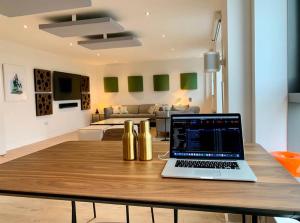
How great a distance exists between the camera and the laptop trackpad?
102 cm

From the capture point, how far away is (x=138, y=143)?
1.31 m

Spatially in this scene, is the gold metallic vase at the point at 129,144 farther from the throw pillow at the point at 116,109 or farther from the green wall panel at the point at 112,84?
the green wall panel at the point at 112,84

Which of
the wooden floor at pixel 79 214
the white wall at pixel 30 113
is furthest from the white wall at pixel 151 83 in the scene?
the wooden floor at pixel 79 214

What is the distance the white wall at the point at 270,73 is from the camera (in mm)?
2031

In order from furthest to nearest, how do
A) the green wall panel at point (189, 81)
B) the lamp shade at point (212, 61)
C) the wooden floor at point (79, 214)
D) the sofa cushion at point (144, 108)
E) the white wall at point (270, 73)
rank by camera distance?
the sofa cushion at point (144, 108)
the green wall panel at point (189, 81)
the lamp shade at point (212, 61)
the wooden floor at point (79, 214)
the white wall at point (270, 73)

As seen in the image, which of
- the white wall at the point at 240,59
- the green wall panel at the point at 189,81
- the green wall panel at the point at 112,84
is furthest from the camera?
the green wall panel at the point at 112,84

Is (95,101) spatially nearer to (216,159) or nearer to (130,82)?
(130,82)

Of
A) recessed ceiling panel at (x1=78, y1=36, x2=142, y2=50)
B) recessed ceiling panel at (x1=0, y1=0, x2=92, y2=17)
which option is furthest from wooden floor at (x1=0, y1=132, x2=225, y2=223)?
recessed ceiling panel at (x1=78, y1=36, x2=142, y2=50)

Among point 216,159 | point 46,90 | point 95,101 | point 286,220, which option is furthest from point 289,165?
point 95,101

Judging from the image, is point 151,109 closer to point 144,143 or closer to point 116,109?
point 116,109

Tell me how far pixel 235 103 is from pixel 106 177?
5.30 ft

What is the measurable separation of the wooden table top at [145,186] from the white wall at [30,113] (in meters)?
4.77

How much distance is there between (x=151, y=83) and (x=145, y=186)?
29.9 ft

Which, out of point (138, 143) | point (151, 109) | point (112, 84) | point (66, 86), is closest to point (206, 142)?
point (138, 143)
